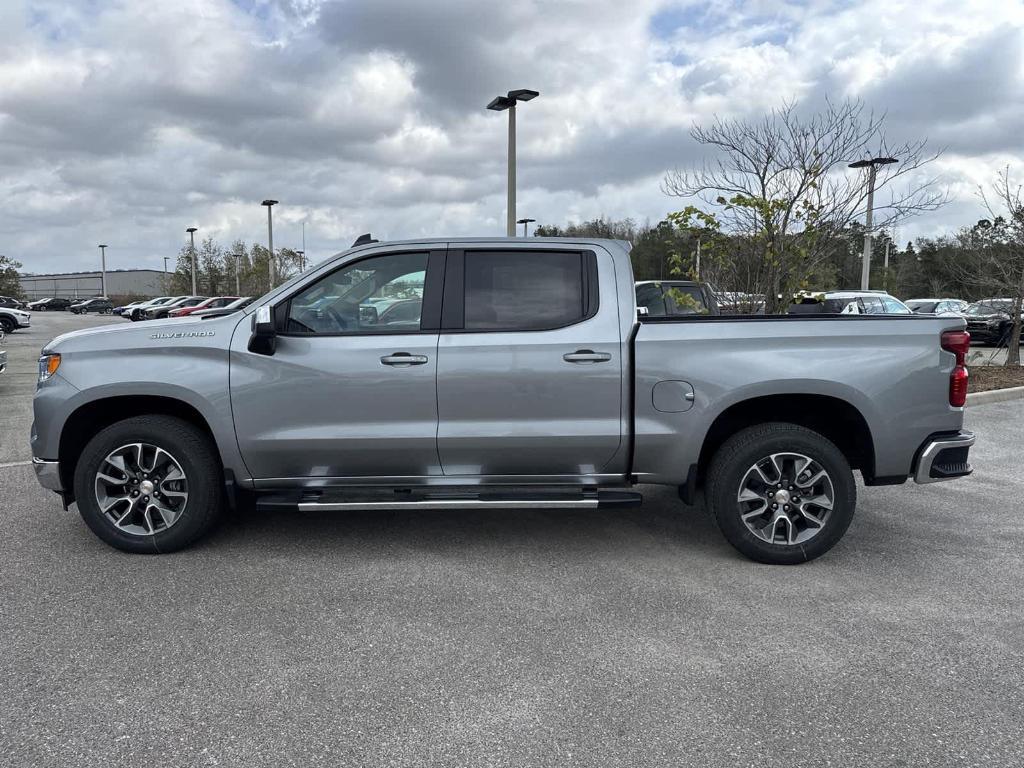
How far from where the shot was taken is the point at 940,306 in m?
22.7

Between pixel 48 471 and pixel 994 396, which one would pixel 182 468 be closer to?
pixel 48 471

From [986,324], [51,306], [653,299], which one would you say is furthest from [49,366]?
[51,306]

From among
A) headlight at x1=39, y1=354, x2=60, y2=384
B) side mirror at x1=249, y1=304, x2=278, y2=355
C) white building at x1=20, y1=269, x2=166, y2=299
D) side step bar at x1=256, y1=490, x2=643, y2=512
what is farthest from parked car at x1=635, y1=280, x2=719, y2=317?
white building at x1=20, y1=269, x2=166, y2=299

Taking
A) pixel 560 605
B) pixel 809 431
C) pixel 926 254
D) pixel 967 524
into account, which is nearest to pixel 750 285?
pixel 967 524

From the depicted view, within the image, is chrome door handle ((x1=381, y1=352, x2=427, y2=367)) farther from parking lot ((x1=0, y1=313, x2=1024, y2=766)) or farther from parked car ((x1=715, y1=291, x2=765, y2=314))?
parked car ((x1=715, y1=291, x2=765, y2=314))

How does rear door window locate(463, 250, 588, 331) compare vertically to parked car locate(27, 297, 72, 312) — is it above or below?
below

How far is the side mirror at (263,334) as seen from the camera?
464 cm

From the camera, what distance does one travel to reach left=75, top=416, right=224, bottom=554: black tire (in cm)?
478

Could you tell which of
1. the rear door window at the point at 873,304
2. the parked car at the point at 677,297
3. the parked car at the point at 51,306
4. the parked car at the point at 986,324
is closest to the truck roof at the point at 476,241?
the parked car at the point at 677,297

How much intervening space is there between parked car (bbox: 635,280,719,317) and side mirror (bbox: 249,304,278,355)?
712 centimetres

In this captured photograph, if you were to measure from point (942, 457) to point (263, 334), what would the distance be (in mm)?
4001

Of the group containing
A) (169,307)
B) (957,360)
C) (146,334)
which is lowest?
(957,360)

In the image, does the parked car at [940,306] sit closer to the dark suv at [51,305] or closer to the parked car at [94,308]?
the parked car at [94,308]

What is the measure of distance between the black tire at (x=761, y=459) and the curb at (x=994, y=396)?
25.4ft
